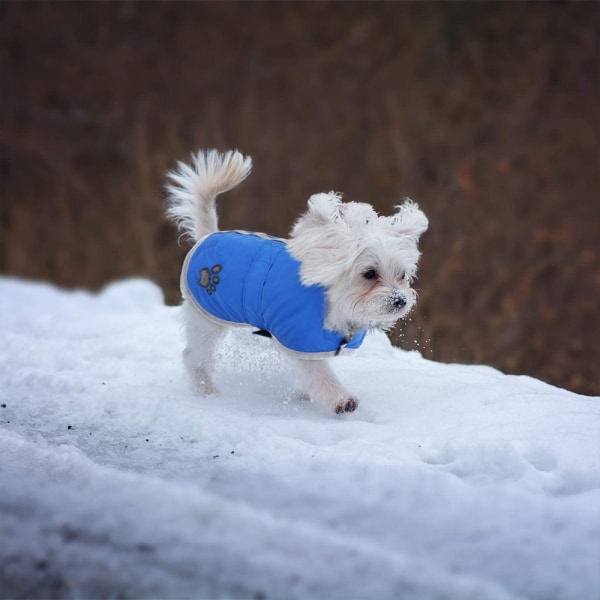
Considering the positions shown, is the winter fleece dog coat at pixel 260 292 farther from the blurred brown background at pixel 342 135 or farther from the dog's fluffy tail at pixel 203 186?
the blurred brown background at pixel 342 135

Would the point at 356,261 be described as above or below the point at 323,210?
below

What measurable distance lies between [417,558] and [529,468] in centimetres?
71

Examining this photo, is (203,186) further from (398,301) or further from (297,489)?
(297,489)

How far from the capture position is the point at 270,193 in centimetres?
1168

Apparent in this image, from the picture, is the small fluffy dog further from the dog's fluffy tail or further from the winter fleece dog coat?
the dog's fluffy tail

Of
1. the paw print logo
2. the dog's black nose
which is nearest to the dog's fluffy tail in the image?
the paw print logo

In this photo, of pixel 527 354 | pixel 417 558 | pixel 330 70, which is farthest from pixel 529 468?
pixel 330 70

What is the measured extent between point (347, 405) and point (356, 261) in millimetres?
670

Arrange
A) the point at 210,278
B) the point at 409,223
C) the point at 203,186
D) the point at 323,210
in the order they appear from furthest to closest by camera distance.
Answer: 1. the point at 203,186
2. the point at 210,278
3. the point at 409,223
4. the point at 323,210

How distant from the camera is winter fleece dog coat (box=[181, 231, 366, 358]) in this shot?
138 inches

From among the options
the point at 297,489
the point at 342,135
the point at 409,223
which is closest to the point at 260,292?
the point at 409,223

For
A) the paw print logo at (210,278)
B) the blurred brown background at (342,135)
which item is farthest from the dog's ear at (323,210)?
the blurred brown background at (342,135)

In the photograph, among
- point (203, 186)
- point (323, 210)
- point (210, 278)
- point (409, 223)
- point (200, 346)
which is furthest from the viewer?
point (203, 186)

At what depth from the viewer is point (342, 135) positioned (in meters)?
11.8
